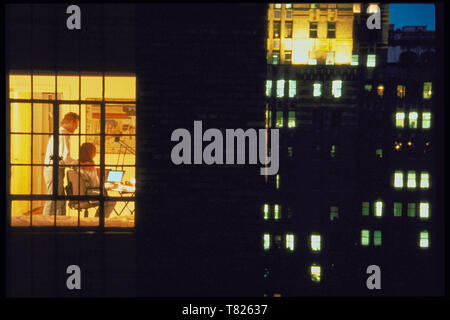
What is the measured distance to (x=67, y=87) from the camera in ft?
15.2

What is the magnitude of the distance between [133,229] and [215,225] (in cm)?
83

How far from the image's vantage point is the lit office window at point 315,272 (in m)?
60.9

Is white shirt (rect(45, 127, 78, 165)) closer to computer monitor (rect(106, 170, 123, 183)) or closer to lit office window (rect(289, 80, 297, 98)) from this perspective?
computer monitor (rect(106, 170, 123, 183))

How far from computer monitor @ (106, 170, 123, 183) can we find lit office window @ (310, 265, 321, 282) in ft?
192

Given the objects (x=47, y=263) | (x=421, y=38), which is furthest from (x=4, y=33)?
(x=421, y=38)

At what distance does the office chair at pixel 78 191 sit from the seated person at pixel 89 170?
0.14ft

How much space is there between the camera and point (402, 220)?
59156 millimetres

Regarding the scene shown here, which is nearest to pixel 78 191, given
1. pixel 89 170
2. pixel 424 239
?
pixel 89 170

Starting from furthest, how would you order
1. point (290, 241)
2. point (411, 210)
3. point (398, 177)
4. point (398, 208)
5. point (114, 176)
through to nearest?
1. point (290, 241)
2. point (398, 208)
3. point (411, 210)
4. point (398, 177)
5. point (114, 176)

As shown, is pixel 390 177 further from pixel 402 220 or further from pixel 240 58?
pixel 240 58

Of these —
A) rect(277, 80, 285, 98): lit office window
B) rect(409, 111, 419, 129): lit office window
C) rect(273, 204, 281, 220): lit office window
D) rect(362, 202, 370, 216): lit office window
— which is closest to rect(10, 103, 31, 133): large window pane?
rect(277, 80, 285, 98): lit office window

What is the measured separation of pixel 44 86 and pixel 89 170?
0.96 m

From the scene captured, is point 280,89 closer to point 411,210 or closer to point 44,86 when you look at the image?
point 411,210
